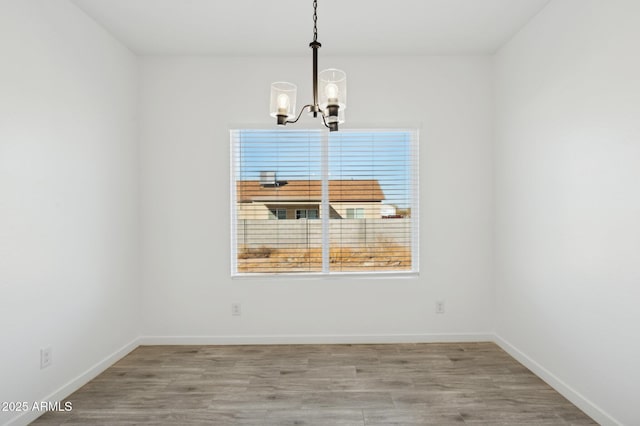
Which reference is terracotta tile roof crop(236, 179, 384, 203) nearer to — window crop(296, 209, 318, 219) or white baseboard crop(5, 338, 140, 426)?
window crop(296, 209, 318, 219)

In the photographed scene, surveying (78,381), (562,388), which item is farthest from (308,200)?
(562,388)

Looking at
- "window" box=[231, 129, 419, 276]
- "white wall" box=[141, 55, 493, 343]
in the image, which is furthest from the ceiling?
"window" box=[231, 129, 419, 276]

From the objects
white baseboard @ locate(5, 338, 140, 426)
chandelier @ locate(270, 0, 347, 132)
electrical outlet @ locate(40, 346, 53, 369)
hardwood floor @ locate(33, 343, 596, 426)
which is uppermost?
chandelier @ locate(270, 0, 347, 132)

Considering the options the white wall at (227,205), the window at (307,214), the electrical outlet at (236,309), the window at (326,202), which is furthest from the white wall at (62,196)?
the window at (307,214)

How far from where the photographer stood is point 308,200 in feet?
12.5

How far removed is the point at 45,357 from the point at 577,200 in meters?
3.72

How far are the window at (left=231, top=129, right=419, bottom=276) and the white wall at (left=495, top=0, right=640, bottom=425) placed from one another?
3.23 feet

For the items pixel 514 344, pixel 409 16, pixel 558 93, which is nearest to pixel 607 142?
pixel 558 93

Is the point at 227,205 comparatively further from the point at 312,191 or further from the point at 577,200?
the point at 577,200

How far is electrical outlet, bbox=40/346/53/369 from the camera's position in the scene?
8.02ft

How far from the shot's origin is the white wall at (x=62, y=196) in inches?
87.3

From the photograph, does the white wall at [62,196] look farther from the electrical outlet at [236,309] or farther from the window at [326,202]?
the window at [326,202]

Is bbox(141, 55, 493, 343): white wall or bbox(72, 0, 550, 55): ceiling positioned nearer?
bbox(72, 0, 550, 55): ceiling

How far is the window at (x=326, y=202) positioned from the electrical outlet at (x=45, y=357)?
163 centimetres
